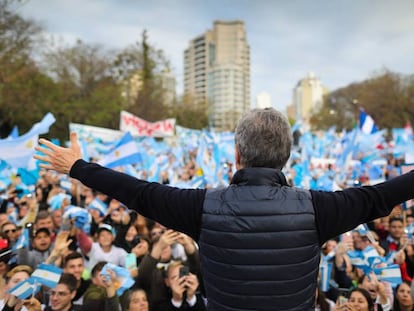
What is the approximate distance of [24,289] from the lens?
9.64 feet

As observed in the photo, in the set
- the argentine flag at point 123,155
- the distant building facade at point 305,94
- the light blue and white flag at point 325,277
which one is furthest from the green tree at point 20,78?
the distant building facade at point 305,94

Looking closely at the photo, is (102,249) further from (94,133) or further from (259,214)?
(94,133)

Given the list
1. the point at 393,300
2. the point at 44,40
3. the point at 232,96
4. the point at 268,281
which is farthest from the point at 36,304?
the point at 232,96

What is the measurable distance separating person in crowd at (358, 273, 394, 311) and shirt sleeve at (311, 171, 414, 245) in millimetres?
2270

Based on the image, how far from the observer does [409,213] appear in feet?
20.7

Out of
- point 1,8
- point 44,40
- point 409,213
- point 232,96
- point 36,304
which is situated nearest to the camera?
point 36,304

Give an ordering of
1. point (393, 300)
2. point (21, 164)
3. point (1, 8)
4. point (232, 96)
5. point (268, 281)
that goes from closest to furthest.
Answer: point (268, 281)
point (393, 300)
point (21, 164)
point (1, 8)
point (232, 96)

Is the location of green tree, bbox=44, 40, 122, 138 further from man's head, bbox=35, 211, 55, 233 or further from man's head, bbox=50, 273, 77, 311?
man's head, bbox=50, 273, 77, 311

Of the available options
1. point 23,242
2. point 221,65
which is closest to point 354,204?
point 23,242

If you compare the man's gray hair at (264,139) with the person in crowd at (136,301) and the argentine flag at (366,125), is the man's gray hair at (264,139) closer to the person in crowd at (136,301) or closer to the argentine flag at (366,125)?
the person in crowd at (136,301)

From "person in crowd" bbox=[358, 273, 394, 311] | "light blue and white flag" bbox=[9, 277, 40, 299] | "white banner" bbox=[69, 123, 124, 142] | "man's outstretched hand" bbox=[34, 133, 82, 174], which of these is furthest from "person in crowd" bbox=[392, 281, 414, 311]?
"white banner" bbox=[69, 123, 124, 142]

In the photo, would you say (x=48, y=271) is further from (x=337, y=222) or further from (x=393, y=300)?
(x=393, y=300)

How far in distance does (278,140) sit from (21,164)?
5.05m

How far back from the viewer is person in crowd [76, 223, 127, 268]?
15.3 ft
